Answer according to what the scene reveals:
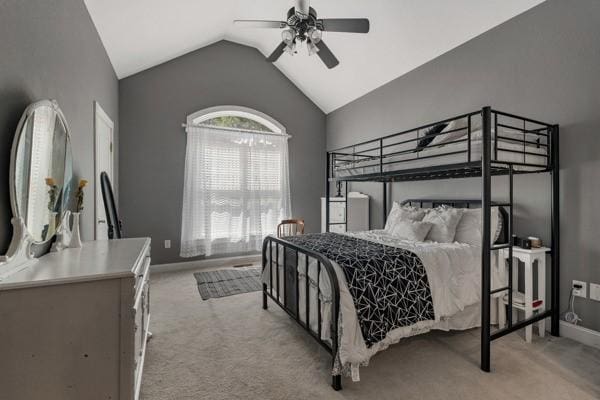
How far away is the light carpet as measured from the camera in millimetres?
1636

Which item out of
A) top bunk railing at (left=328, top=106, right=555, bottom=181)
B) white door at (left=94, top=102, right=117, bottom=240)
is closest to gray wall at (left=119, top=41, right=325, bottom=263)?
white door at (left=94, top=102, right=117, bottom=240)

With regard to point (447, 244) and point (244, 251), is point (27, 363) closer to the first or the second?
point (447, 244)

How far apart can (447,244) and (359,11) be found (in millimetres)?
2738

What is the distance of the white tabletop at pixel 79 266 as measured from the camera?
1.10 m

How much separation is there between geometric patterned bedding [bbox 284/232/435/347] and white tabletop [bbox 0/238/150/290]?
1.22m

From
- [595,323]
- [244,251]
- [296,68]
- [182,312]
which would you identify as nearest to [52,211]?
[182,312]

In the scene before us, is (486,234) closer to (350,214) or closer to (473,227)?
(473,227)

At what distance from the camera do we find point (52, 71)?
1707 mm

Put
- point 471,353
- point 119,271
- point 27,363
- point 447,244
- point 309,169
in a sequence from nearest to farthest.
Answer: point 27,363 → point 119,271 → point 471,353 → point 447,244 → point 309,169

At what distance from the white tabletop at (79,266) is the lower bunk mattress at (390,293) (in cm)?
114

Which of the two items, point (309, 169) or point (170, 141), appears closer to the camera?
point (170, 141)

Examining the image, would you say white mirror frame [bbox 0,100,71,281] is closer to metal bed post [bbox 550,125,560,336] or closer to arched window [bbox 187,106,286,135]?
arched window [bbox 187,106,286,135]

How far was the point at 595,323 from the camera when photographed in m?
2.11

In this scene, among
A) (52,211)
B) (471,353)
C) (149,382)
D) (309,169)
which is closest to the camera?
(52,211)
